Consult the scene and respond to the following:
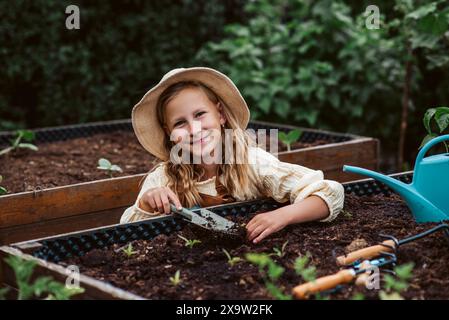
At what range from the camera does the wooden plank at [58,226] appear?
333cm

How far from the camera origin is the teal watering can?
2777 millimetres

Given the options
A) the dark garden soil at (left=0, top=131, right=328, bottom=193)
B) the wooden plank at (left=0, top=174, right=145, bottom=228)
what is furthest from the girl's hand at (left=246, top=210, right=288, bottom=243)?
the dark garden soil at (left=0, top=131, right=328, bottom=193)

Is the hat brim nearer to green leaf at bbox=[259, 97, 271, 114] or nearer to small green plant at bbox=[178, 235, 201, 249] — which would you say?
small green plant at bbox=[178, 235, 201, 249]

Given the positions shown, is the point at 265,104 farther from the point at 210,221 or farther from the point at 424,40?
the point at 210,221

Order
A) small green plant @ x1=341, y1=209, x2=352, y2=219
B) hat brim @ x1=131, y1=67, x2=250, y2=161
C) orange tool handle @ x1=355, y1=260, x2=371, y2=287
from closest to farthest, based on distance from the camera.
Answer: orange tool handle @ x1=355, y1=260, x2=371, y2=287, small green plant @ x1=341, y1=209, x2=352, y2=219, hat brim @ x1=131, y1=67, x2=250, y2=161

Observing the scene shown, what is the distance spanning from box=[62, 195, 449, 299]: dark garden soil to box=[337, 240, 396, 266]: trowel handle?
4 cm

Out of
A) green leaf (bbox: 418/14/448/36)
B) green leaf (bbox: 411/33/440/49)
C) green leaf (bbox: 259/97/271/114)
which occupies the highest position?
green leaf (bbox: 418/14/448/36)

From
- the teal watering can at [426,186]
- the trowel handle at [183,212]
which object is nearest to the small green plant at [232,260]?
the trowel handle at [183,212]

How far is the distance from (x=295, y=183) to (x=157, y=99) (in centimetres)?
67

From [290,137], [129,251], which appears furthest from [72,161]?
[129,251]

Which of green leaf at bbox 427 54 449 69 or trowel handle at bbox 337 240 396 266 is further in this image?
green leaf at bbox 427 54 449 69

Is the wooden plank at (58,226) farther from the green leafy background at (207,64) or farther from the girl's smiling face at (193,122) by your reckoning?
the green leafy background at (207,64)

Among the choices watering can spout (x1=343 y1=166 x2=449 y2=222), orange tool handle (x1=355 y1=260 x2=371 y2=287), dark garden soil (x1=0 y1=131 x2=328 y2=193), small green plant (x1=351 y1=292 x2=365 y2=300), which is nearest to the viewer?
small green plant (x1=351 y1=292 x2=365 y2=300)

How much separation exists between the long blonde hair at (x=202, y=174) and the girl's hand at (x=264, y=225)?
1.16 feet
